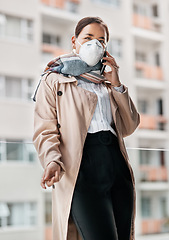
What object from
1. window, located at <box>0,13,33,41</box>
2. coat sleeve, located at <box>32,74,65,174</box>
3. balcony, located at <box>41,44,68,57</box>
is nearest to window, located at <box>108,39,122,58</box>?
balcony, located at <box>41,44,68,57</box>

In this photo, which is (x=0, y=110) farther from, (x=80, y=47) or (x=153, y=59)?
(x=80, y=47)

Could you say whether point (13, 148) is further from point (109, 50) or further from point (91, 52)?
point (109, 50)

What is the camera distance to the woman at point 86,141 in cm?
118

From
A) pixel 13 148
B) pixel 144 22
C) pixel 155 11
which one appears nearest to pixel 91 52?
pixel 13 148

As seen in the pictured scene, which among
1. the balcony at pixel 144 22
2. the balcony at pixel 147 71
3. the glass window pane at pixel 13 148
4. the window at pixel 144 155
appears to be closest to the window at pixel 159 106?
the balcony at pixel 147 71

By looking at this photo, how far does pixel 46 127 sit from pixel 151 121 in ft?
33.9

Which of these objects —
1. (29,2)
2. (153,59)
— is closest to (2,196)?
(29,2)

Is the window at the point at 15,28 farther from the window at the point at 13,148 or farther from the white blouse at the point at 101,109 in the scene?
the white blouse at the point at 101,109

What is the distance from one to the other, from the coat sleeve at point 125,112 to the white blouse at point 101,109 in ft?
0.08

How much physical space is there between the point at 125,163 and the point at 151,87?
1032 cm

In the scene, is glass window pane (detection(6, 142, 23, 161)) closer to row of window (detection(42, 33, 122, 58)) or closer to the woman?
the woman

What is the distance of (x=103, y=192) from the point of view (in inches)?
47.4

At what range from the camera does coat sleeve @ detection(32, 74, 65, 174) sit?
3.82 feet

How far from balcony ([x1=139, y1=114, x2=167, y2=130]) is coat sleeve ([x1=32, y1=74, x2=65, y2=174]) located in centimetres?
1003
